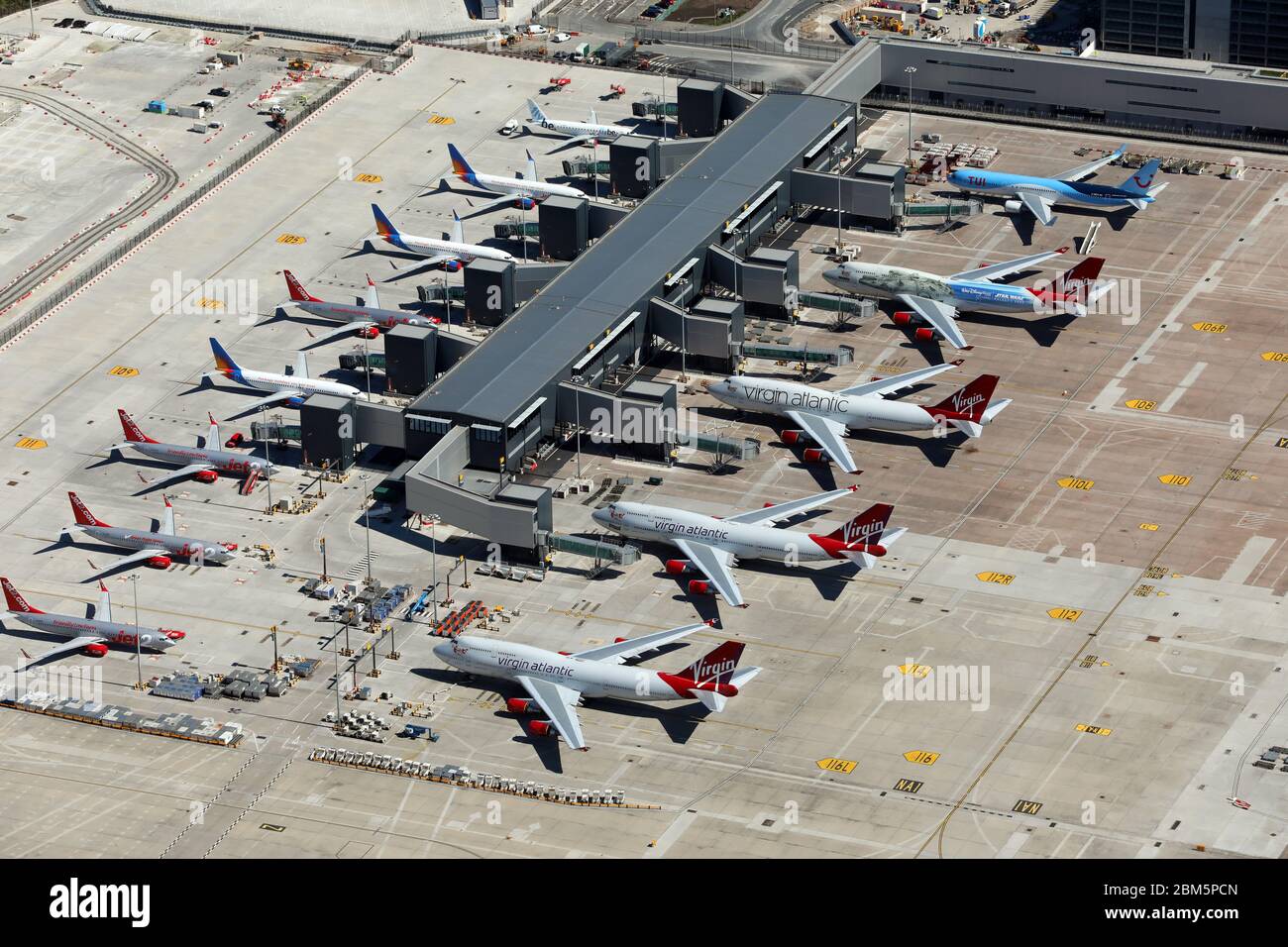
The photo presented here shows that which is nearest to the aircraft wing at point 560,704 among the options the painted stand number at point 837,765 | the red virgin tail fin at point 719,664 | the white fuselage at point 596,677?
the white fuselage at point 596,677

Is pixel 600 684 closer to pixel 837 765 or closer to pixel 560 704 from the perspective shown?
pixel 560 704

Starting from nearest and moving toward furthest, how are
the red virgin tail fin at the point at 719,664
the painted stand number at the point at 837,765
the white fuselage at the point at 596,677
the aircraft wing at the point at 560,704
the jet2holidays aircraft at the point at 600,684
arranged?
the painted stand number at the point at 837,765 < the aircraft wing at the point at 560,704 < the red virgin tail fin at the point at 719,664 < the jet2holidays aircraft at the point at 600,684 < the white fuselage at the point at 596,677

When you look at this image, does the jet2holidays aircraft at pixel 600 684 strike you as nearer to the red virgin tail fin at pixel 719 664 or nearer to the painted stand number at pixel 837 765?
the red virgin tail fin at pixel 719 664

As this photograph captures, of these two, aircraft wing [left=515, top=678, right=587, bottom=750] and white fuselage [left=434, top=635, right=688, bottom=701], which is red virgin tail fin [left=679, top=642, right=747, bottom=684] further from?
aircraft wing [left=515, top=678, right=587, bottom=750]

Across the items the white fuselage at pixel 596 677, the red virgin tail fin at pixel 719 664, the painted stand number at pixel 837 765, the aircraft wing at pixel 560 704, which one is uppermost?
the red virgin tail fin at pixel 719 664

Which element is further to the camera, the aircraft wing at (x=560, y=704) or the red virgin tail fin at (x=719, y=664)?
the red virgin tail fin at (x=719, y=664)

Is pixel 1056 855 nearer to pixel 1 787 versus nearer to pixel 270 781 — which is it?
pixel 270 781

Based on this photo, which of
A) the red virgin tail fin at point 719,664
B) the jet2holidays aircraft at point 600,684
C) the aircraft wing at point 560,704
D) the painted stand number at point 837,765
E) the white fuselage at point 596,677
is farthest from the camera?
the white fuselage at point 596,677
